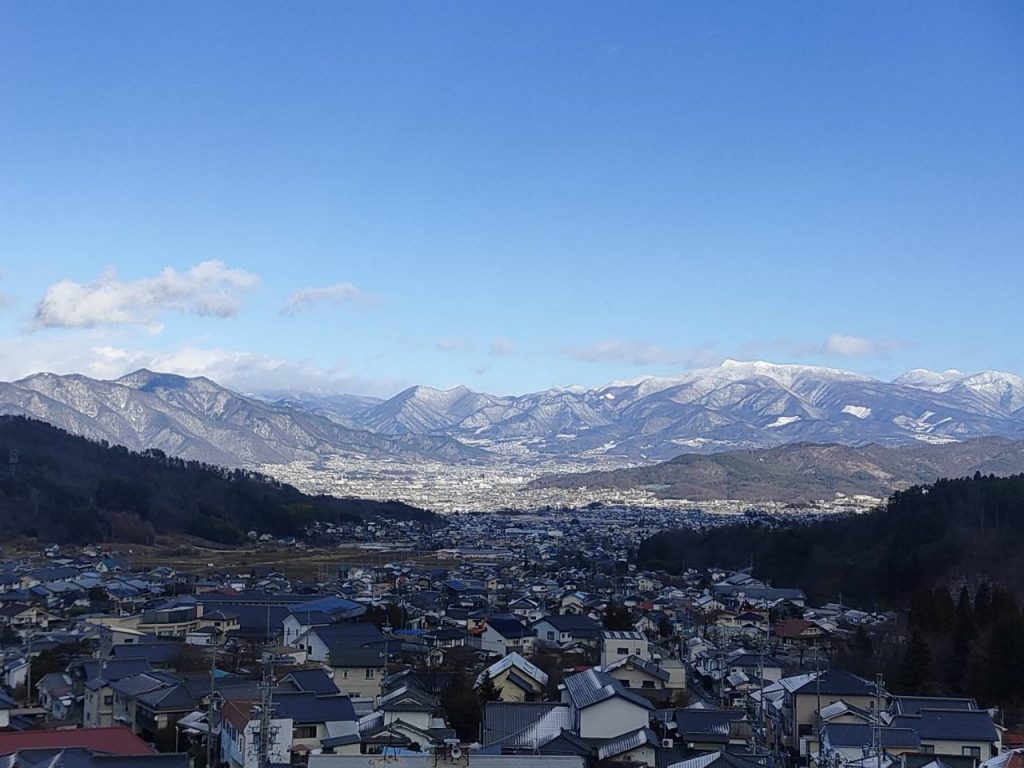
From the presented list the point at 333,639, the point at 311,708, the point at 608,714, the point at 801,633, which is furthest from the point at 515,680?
the point at 801,633

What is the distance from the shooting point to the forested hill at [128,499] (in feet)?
115

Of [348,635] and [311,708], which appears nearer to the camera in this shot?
[311,708]

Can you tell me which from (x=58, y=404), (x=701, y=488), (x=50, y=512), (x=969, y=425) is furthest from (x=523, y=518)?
(x=969, y=425)

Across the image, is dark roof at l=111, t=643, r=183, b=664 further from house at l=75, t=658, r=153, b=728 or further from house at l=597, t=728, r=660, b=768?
house at l=597, t=728, r=660, b=768

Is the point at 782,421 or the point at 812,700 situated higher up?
the point at 782,421

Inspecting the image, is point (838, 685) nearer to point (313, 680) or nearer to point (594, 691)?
point (594, 691)

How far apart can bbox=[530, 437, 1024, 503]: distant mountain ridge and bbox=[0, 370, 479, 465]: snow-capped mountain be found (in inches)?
1757

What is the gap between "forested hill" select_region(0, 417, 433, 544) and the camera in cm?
3500

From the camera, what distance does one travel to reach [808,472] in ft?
245

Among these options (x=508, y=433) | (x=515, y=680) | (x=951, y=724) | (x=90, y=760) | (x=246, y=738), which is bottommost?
(x=515, y=680)

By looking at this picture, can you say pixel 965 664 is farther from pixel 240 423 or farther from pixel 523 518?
pixel 240 423

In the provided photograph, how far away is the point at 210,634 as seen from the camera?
54.0 feet

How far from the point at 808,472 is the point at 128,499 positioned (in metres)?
47.8

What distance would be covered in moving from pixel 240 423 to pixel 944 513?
115 meters
